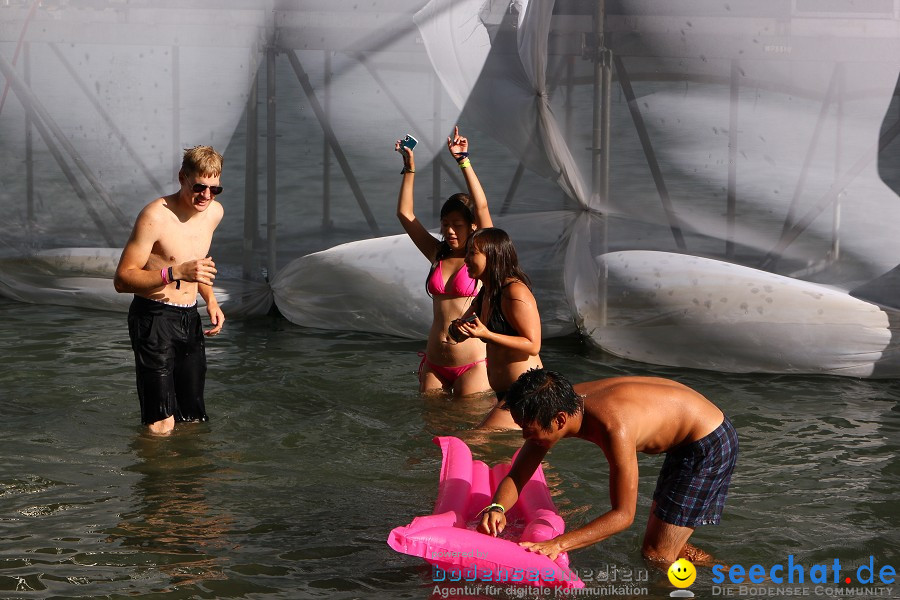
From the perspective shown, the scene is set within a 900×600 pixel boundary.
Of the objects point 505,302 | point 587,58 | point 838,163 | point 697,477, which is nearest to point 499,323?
point 505,302

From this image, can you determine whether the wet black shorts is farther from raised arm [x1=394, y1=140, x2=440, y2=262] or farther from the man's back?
the man's back

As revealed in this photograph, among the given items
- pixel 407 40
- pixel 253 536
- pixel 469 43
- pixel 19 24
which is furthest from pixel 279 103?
pixel 253 536

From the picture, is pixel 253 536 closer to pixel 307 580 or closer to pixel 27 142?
pixel 307 580

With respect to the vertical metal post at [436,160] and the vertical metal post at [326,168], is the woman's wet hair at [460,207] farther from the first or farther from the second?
the vertical metal post at [326,168]

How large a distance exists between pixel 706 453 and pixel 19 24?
26.1ft

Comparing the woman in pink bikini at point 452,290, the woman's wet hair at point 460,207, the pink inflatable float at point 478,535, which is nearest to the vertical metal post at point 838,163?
the woman in pink bikini at point 452,290

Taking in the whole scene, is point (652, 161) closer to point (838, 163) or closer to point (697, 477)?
point (838, 163)

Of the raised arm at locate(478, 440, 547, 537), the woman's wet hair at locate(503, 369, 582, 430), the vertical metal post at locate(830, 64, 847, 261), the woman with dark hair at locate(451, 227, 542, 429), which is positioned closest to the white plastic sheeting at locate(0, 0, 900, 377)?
the vertical metal post at locate(830, 64, 847, 261)

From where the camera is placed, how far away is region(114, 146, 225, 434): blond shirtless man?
5402 mm

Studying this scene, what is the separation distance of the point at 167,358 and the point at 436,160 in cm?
395

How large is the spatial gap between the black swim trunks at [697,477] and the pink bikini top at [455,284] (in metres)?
2.43

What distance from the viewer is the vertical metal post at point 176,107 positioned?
31.0 ft

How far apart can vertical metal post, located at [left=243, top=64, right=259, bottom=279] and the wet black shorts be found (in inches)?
153

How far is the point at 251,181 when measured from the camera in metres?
9.62
